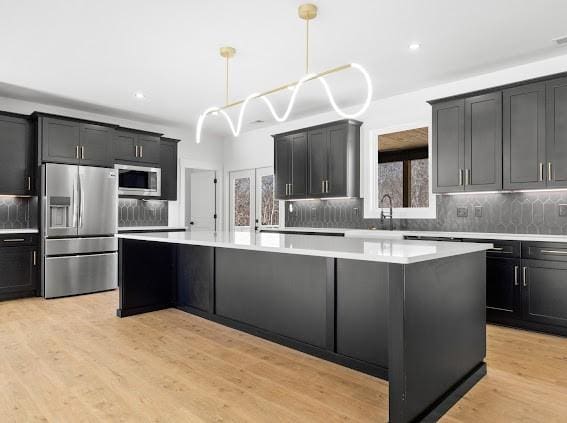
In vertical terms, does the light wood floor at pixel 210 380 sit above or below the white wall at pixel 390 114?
below

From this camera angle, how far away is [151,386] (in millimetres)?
2447

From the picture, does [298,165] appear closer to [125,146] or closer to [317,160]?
[317,160]

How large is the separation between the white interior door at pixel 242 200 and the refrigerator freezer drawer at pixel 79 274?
2.67 metres

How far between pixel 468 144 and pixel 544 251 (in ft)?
4.50

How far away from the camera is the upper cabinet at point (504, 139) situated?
3.78 metres

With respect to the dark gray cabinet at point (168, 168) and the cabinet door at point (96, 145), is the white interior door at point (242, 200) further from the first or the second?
the cabinet door at point (96, 145)

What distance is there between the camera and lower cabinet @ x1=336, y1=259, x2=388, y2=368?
247 cm

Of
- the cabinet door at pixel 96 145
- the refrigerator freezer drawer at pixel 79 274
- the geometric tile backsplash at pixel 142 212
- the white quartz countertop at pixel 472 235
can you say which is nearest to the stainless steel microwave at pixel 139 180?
the cabinet door at pixel 96 145

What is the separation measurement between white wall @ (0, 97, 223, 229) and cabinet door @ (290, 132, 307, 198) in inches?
90.2

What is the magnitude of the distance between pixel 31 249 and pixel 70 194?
2.81 feet

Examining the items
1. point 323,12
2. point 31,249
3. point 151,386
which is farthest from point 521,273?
point 31,249

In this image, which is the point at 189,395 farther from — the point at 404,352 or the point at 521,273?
the point at 521,273

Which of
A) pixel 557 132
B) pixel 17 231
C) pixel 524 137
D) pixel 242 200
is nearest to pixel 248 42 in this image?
pixel 524 137

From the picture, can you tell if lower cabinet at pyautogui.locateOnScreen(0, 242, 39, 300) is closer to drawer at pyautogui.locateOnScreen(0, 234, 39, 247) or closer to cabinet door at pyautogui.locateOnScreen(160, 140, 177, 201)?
drawer at pyautogui.locateOnScreen(0, 234, 39, 247)
